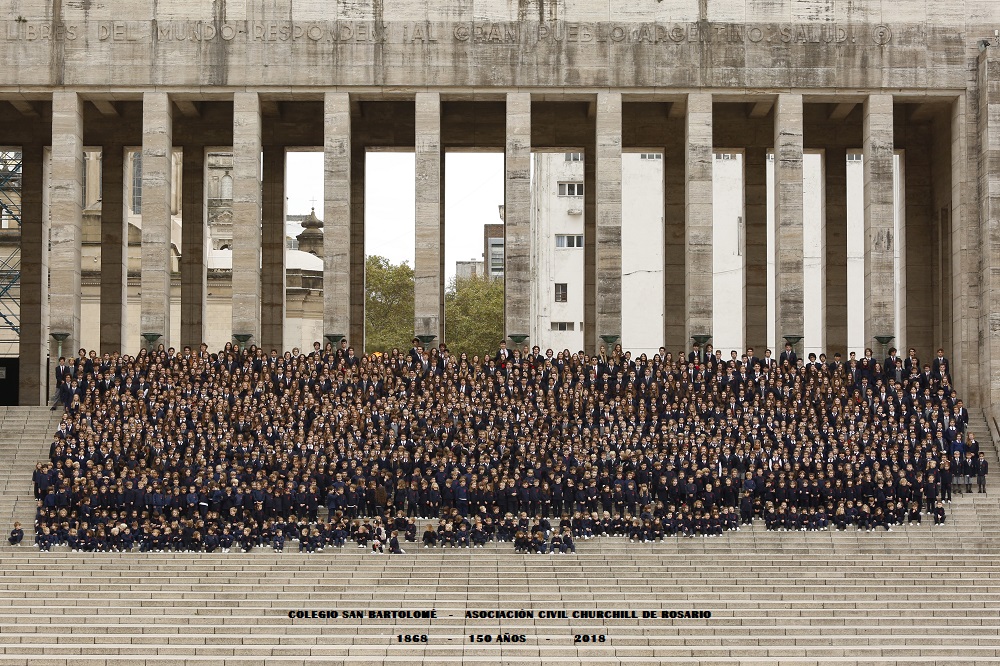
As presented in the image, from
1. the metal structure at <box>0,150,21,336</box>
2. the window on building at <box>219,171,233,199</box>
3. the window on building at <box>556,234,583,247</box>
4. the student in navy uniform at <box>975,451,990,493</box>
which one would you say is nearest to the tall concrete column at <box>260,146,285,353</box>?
the metal structure at <box>0,150,21,336</box>

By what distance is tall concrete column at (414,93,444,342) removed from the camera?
44.5 metres

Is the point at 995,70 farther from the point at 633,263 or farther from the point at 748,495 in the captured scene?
the point at 633,263

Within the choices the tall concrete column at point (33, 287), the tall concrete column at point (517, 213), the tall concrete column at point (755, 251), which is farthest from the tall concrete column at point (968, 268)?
the tall concrete column at point (33, 287)

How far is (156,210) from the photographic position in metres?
44.8

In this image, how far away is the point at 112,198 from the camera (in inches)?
1969

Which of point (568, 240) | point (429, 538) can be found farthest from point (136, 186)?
point (429, 538)

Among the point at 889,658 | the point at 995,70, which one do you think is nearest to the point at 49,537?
the point at 889,658

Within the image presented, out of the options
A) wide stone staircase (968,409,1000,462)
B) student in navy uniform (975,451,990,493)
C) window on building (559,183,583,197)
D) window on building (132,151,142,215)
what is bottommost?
student in navy uniform (975,451,990,493)

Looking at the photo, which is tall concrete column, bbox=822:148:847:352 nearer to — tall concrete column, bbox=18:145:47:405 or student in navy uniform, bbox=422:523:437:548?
student in navy uniform, bbox=422:523:437:548

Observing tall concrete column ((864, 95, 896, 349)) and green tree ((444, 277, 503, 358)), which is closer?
tall concrete column ((864, 95, 896, 349))

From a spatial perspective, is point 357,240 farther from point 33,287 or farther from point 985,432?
point 985,432

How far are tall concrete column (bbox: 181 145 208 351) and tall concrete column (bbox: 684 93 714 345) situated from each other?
15737 millimetres

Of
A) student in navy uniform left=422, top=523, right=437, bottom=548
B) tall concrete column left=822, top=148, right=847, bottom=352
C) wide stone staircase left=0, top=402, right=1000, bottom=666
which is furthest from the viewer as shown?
tall concrete column left=822, top=148, right=847, bottom=352

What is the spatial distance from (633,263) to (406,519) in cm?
4366
